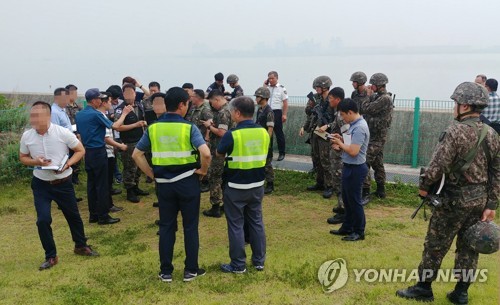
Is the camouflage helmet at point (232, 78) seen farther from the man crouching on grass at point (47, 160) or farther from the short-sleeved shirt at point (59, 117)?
the man crouching on grass at point (47, 160)

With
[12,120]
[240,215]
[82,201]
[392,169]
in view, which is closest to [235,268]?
[240,215]

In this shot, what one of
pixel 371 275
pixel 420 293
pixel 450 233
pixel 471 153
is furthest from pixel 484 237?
pixel 371 275

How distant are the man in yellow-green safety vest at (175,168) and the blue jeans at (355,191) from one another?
200 cm

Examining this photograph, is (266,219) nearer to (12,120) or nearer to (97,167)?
(97,167)

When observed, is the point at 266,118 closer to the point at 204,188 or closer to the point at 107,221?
the point at 204,188

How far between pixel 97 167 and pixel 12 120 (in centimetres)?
406

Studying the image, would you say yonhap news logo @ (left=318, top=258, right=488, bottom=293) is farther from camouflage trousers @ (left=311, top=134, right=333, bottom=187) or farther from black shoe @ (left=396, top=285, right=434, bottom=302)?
camouflage trousers @ (left=311, top=134, right=333, bottom=187)

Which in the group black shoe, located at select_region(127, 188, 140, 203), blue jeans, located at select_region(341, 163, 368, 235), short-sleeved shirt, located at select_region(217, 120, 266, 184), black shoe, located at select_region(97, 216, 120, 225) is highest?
short-sleeved shirt, located at select_region(217, 120, 266, 184)

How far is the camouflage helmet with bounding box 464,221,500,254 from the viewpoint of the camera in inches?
146

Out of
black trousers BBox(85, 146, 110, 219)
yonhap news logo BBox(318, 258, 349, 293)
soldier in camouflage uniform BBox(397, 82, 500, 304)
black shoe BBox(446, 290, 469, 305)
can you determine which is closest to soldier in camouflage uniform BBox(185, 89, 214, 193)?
black trousers BBox(85, 146, 110, 219)

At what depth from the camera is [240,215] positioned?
489 cm

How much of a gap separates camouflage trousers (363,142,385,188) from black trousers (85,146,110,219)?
3.99 metres

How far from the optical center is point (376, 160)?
766cm

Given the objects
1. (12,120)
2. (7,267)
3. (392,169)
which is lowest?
(7,267)
